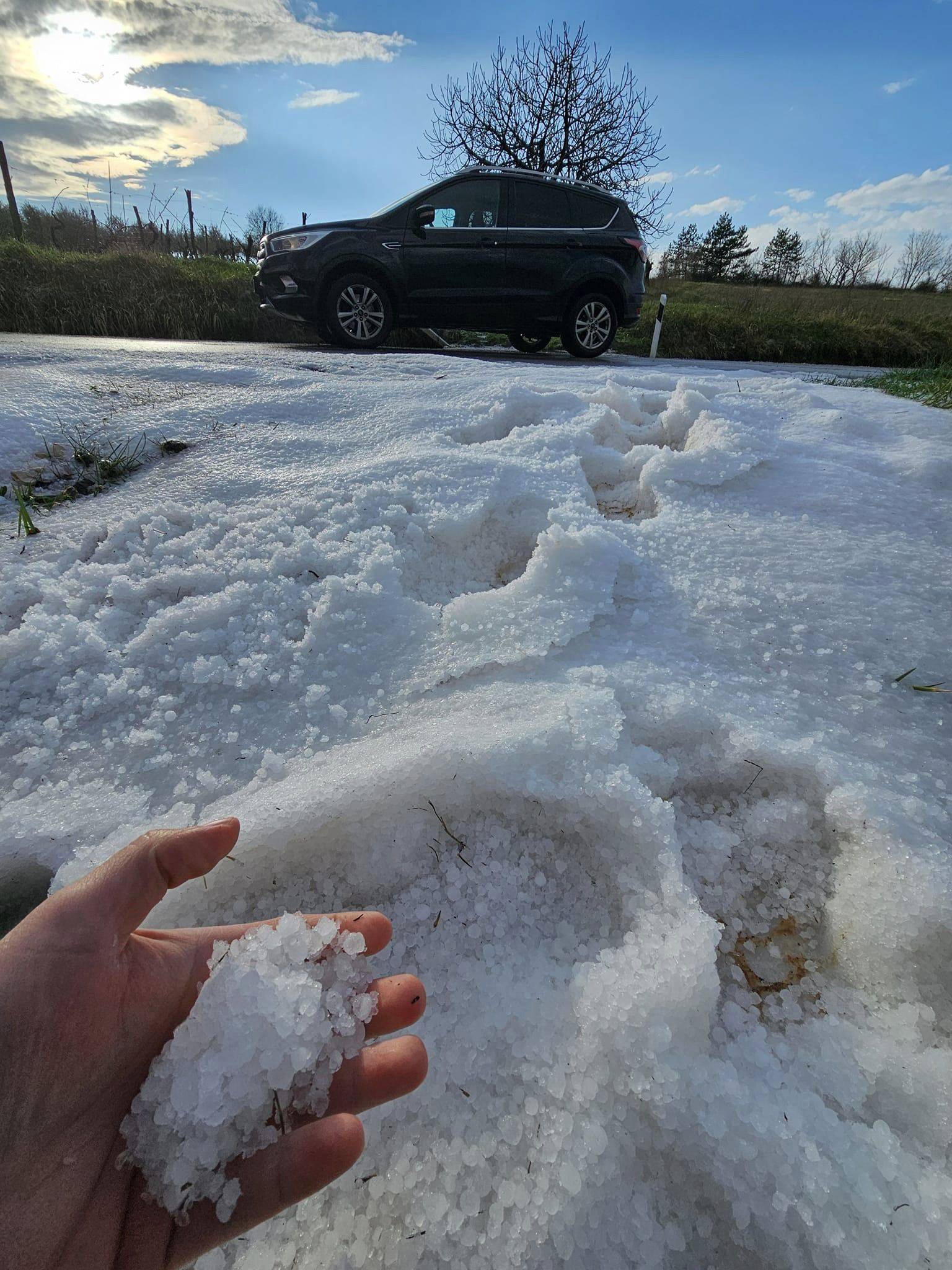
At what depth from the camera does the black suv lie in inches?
217

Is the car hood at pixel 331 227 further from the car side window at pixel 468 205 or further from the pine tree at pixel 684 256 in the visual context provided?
the pine tree at pixel 684 256

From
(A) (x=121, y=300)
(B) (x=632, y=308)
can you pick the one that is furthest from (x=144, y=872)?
(A) (x=121, y=300)

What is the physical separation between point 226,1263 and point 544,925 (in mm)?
616

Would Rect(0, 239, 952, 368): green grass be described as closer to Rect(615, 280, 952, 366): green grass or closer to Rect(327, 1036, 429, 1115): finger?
Rect(615, 280, 952, 366): green grass

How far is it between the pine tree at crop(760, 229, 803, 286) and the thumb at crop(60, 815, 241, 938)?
35.4 m

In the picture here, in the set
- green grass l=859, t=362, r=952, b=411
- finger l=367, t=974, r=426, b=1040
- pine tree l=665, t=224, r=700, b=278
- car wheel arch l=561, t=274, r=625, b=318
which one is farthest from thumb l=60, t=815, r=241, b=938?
pine tree l=665, t=224, r=700, b=278

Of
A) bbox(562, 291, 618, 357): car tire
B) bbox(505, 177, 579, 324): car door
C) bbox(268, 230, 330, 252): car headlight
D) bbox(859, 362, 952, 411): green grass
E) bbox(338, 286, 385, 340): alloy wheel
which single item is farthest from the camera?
bbox(562, 291, 618, 357): car tire

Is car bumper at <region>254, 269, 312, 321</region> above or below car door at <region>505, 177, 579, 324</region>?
below

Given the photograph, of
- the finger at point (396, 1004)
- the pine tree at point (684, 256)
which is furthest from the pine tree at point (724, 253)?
the finger at point (396, 1004)

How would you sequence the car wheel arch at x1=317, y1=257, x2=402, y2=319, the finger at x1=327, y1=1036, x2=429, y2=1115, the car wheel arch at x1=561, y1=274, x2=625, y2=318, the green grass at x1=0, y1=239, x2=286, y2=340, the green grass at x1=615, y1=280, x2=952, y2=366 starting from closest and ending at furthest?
the finger at x1=327, y1=1036, x2=429, y2=1115 → the car wheel arch at x1=317, y1=257, x2=402, y2=319 → the car wheel arch at x1=561, y1=274, x2=625, y2=318 → the green grass at x1=0, y1=239, x2=286, y2=340 → the green grass at x1=615, y1=280, x2=952, y2=366

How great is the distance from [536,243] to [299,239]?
2297mm

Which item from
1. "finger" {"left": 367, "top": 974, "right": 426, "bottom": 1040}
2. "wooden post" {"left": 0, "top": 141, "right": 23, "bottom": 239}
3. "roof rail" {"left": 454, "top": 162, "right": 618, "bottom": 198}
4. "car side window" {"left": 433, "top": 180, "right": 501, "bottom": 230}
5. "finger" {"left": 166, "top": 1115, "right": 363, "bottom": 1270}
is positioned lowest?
"finger" {"left": 166, "top": 1115, "right": 363, "bottom": 1270}

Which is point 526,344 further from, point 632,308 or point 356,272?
point 356,272

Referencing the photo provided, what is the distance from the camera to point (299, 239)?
17.8 ft
